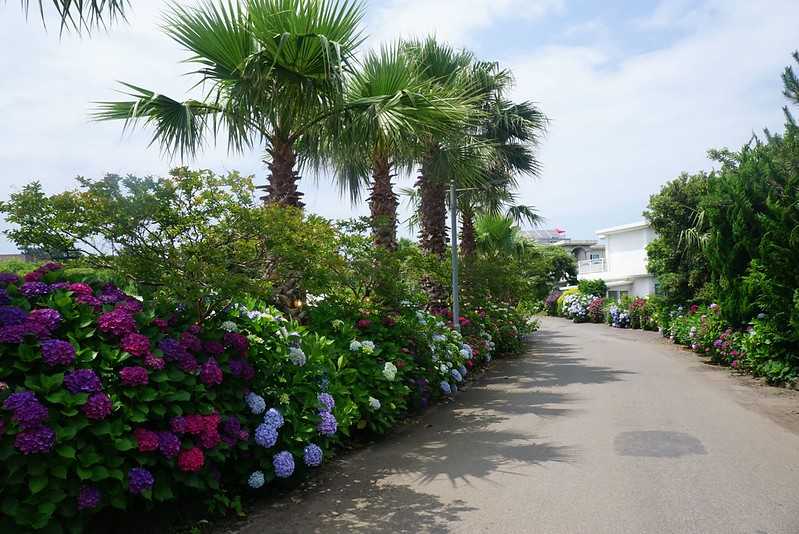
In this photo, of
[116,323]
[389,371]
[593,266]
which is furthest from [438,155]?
[593,266]

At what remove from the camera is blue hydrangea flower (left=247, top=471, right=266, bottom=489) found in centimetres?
499

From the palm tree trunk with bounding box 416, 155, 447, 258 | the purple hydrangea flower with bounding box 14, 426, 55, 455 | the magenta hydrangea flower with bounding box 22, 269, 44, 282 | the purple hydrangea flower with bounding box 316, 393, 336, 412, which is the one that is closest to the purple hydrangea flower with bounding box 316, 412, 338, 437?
the purple hydrangea flower with bounding box 316, 393, 336, 412

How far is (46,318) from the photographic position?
405 cm

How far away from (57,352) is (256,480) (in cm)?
189

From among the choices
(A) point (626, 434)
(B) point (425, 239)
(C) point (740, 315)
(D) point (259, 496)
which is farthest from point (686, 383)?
(D) point (259, 496)

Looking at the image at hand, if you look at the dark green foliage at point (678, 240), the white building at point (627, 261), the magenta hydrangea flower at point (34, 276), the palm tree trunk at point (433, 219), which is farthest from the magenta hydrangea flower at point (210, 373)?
the white building at point (627, 261)

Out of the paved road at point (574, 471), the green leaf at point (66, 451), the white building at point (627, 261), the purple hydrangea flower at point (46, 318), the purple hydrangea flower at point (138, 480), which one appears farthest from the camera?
the white building at point (627, 261)

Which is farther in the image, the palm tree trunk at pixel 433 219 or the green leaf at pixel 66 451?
the palm tree trunk at pixel 433 219

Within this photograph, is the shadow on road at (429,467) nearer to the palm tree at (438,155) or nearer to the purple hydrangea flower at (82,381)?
the purple hydrangea flower at (82,381)

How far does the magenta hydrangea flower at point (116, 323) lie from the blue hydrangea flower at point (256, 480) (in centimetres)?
155

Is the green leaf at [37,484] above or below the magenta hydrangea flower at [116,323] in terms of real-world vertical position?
below

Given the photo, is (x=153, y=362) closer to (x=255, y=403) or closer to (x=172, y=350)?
(x=172, y=350)

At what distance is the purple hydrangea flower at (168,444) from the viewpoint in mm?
4109

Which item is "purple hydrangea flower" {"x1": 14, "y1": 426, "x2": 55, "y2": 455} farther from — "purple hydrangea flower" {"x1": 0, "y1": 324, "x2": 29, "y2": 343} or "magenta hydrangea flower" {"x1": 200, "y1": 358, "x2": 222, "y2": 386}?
"magenta hydrangea flower" {"x1": 200, "y1": 358, "x2": 222, "y2": 386}
